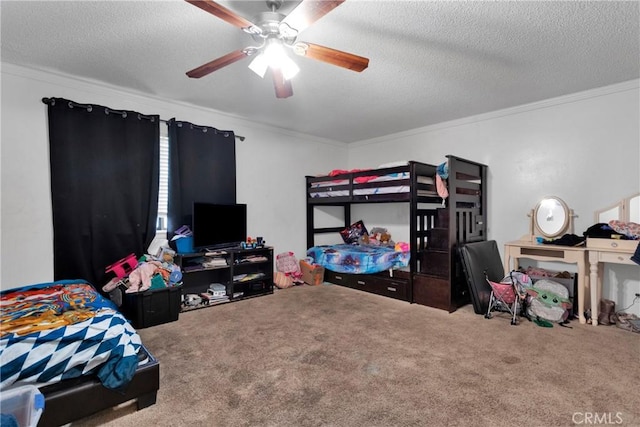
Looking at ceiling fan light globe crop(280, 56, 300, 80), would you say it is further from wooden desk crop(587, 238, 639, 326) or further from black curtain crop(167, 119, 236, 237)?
wooden desk crop(587, 238, 639, 326)

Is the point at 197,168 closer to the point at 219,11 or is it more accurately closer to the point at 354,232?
the point at 219,11

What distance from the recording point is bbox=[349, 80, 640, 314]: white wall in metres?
3.08

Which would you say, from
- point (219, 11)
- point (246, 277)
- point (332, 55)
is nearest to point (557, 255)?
point (332, 55)

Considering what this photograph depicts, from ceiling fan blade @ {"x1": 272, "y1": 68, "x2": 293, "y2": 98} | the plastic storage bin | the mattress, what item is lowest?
the plastic storage bin

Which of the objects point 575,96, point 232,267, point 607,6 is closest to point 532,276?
point 575,96

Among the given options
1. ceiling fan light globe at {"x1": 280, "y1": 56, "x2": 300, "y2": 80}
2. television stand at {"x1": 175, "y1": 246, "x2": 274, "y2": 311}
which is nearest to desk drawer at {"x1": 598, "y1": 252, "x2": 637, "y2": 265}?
ceiling fan light globe at {"x1": 280, "y1": 56, "x2": 300, "y2": 80}

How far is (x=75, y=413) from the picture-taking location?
1546 mm

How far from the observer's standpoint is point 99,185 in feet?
10.2

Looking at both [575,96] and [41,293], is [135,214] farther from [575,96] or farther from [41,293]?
[575,96]

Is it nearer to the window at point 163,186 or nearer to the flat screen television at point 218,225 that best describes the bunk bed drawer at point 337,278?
the flat screen television at point 218,225

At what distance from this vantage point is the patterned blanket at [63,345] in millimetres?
1453

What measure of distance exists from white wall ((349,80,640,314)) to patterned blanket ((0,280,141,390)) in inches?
162

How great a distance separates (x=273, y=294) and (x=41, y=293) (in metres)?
2.31

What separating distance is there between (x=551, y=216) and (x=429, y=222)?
4.37ft
